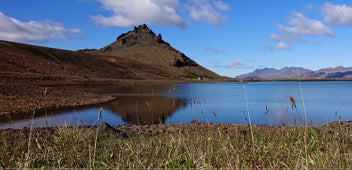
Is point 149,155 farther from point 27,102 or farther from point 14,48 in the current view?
point 14,48

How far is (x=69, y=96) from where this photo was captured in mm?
A: 34156

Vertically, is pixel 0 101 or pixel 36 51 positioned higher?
pixel 36 51

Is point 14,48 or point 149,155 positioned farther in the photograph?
point 14,48

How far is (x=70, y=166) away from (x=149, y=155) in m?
1.22

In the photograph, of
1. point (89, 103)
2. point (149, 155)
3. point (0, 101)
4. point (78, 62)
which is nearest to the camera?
point (149, 155)

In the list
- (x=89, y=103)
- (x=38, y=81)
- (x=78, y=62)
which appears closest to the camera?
(x=89, y=103)

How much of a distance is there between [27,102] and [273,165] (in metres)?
24.6

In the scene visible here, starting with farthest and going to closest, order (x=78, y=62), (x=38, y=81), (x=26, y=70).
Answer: (x=78, y=62)
(x=26, y=70)
(x=38, y=81)

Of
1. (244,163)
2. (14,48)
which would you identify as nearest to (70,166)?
(244,163)

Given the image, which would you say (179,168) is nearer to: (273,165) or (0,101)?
(273,165)

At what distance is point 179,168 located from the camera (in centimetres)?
488

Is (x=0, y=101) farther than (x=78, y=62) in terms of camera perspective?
No

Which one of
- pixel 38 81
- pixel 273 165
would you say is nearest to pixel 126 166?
pixel 273 165

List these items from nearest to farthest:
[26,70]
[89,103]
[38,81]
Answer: [89,103]
[38,81]
[26,70]
